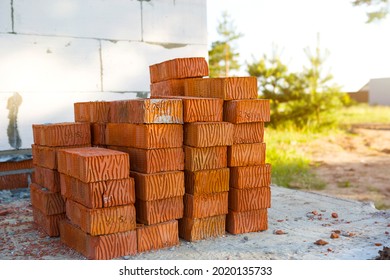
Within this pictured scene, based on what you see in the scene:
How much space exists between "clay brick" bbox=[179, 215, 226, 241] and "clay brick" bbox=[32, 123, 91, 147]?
1.28m

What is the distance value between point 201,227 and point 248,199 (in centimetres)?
54

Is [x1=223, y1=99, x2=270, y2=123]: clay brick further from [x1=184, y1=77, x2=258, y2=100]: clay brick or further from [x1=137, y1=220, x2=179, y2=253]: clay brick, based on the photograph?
[x1=137, y1=220, x2=179, y2=253]: clay brick

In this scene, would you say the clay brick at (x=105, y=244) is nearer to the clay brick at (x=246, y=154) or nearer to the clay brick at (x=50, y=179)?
the clay brick at (x=50, y=179)

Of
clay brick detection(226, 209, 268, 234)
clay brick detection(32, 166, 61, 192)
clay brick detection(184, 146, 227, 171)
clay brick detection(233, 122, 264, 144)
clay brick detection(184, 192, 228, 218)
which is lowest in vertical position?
clay brick detection(226, 209, 268, 234)

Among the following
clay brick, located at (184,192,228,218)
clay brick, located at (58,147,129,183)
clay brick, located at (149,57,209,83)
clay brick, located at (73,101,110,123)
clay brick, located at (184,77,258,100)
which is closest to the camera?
clay brick, located at (58,147,129,183)

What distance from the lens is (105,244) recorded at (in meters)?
3.64

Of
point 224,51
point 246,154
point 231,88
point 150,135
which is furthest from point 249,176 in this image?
point 224,51

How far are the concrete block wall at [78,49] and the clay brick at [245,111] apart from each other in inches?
116

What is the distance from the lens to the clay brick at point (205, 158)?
13.1 ft

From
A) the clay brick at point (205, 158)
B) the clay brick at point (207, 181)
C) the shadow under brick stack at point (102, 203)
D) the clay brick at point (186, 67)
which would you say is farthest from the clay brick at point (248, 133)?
the shadow under brick stack at point (102, 203)

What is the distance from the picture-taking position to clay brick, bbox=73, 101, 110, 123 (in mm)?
4391

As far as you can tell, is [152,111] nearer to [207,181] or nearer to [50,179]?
[207,181]

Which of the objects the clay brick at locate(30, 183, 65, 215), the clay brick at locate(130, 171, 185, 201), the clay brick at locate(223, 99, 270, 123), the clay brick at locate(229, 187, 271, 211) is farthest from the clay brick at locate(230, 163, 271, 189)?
the clay brick at locate(30, 183, 65, 215)

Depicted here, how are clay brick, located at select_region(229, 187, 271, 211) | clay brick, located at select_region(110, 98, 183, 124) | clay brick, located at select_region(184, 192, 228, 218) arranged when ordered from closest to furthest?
clay brick, located at select_region(110, 98, 183, 124) → clay brick, located at select_region(184, 192, 228, 218) → clay brick, located at select_region(229, 187, 271, 211)
